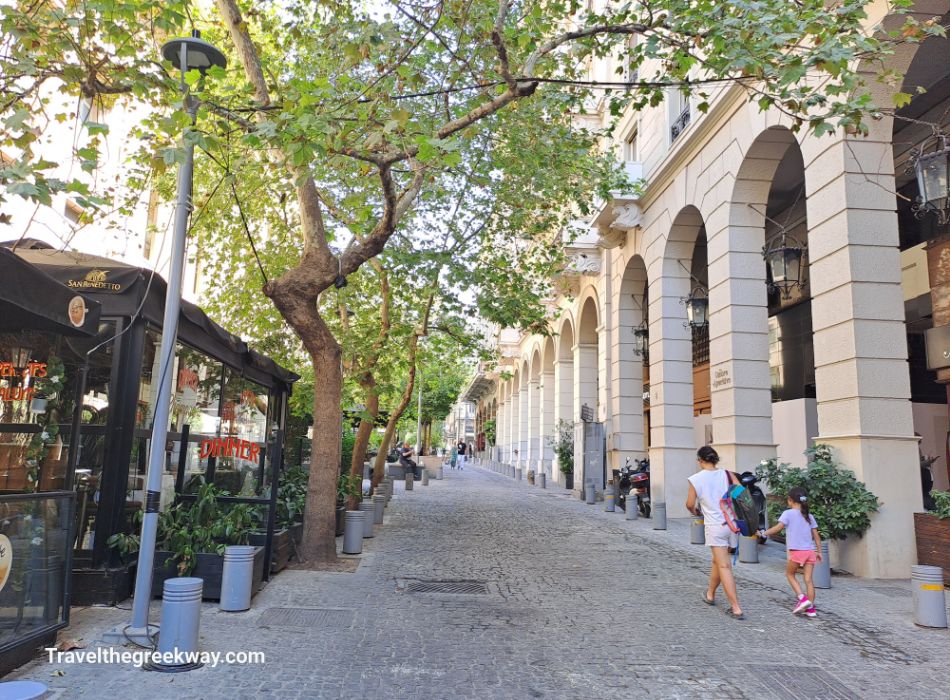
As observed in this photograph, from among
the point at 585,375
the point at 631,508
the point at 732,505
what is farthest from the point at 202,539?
the point at 585,375

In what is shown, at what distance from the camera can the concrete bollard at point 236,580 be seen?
683cm

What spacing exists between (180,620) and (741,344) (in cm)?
1115

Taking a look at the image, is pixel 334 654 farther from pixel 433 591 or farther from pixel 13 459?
pixel 13 459

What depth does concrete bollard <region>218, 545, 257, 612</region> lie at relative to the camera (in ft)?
22.4

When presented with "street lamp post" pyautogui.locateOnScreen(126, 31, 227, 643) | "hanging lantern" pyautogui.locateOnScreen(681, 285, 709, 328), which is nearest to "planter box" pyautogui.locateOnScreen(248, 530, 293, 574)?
"street lamp post" pyautogui.locateOnScreen(126, 31, 227, 643)

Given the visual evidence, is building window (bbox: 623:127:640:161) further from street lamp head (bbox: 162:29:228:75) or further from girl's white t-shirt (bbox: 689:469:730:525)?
street lamp head (bbox: 162:29:228:75)

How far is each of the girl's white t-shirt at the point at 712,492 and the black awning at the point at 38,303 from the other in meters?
5.88

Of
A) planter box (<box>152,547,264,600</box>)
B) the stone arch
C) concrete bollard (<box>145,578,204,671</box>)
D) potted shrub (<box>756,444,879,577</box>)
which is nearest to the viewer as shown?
concrete bollard (<box>145,578,204,671</box>)

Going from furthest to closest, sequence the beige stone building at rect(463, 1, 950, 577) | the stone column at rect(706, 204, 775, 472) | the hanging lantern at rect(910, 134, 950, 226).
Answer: the stone column at rect(706, 204, 775, 472)
the beige stone building at rect(463, 1, 950, 577)
the hanging lantern at rect(910, 134, 950, 226)

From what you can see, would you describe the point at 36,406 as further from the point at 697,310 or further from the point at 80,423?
the point at 697,310

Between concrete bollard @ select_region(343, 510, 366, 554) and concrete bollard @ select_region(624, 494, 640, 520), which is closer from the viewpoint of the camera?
concrete bollard @ select_region(343, 510, 366, 554)

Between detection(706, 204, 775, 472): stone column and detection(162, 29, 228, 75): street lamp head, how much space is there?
34.1 feet

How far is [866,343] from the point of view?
960 cm

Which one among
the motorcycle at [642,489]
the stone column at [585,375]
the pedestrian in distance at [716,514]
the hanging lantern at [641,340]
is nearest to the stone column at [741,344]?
the motorcycle at [642,489]
